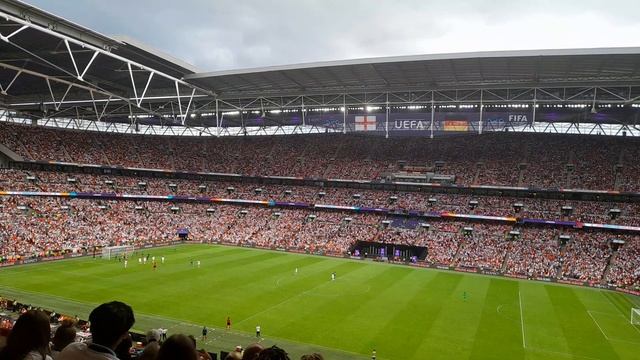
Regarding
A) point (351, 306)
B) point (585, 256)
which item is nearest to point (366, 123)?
point (351, 306)

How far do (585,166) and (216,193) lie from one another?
2162 inches

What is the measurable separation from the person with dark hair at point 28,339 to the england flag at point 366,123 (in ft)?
169

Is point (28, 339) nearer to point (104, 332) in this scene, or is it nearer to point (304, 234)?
point (104, 332)

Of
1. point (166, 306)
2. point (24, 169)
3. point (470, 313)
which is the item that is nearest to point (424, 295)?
point (470, 313)

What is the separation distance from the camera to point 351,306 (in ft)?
106

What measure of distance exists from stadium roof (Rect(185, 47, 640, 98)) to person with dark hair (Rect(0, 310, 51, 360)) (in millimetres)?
42967

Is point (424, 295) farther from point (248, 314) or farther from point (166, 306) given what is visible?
point (166, 306)

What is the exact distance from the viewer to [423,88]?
171 ft

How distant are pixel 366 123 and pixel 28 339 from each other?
171 ft

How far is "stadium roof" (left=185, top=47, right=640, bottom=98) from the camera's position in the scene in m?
40.7

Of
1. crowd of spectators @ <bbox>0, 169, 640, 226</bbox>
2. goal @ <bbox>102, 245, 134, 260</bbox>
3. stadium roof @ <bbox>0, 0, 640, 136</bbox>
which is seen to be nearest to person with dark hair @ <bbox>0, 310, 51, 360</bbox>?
stadium roof @ <bbox>0, 0, 640, 136</bbox>

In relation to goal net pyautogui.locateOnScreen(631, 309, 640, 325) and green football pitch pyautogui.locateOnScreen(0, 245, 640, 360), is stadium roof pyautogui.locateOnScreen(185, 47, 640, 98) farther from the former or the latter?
goal net pyautogui.locateOnScreen(631, 309, 640, 325)

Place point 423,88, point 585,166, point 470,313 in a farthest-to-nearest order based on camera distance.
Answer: point 585,166 < point 423,88 < point 470,313

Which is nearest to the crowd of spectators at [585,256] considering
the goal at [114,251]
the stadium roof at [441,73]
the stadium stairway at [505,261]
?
the stadium stairway at [505,261]
